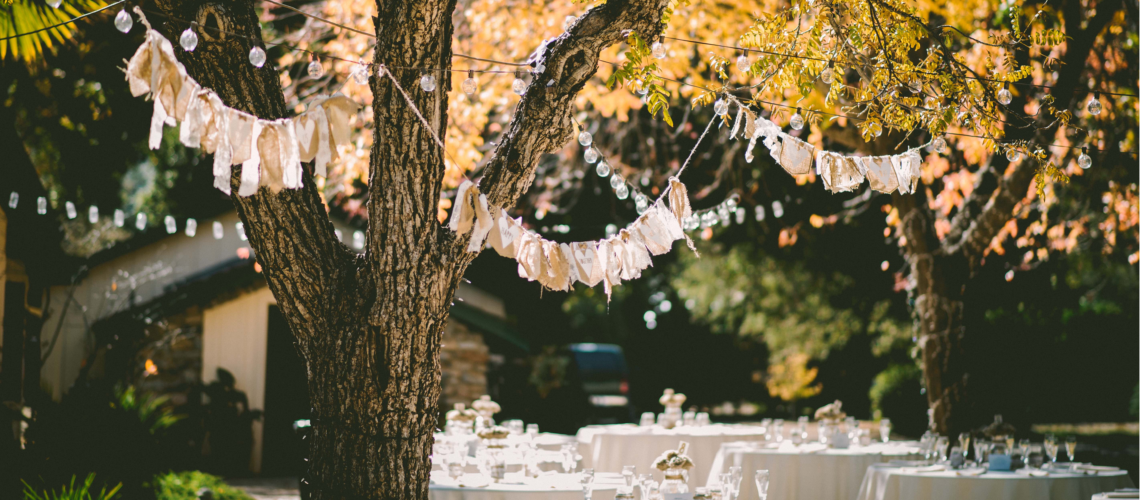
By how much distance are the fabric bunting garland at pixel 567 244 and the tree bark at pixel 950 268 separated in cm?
543

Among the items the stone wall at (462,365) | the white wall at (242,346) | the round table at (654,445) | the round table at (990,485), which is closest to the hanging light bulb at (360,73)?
the round table at (990,485)

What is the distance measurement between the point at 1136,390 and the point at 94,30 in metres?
A: 17.9

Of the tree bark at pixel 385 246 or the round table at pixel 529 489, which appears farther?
the round table at pixel 529 489

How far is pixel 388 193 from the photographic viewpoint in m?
3.41

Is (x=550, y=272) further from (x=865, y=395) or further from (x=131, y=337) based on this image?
(x=865, y=395)

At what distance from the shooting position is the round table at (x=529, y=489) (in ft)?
15.0

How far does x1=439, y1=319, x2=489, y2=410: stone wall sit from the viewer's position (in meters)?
11.9

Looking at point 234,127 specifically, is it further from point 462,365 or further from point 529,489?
point 462,365

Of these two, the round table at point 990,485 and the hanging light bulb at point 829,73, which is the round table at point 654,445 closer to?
the round table at point 990,485

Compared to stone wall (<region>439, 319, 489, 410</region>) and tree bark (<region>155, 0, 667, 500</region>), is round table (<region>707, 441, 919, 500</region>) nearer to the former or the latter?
tree bark (<region>155, 0, 667, 500</region>)

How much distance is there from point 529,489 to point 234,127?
260 centimetres

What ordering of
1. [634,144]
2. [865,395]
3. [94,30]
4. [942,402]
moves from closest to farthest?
[942,402] < [94,30] < [634,144] < [865,395]

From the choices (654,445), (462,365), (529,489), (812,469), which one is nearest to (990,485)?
(812,469)

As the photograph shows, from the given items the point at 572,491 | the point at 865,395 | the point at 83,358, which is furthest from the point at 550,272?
the point at 865,395
